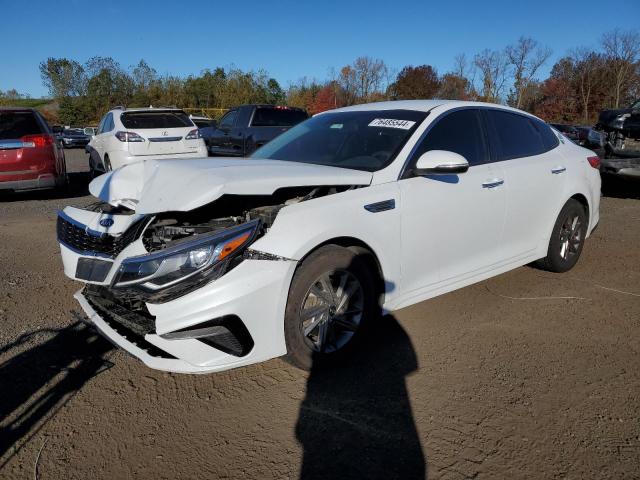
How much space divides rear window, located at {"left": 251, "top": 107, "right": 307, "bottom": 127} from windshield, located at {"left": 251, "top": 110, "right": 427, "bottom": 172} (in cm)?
792

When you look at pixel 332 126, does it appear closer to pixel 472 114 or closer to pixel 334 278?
pixel 472 114

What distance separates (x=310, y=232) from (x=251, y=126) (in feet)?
31.7

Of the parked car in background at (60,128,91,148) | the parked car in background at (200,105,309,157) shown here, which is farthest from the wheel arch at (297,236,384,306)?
the parked car in background at (60,128,91,148)

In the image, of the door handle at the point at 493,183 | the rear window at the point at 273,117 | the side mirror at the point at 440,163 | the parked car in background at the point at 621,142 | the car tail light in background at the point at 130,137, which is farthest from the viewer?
the rear window at the point at 273,117

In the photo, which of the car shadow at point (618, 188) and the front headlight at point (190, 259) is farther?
the car shadow at point (618, 188)

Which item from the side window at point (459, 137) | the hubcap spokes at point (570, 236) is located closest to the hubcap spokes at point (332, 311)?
the side window at point (459, 137)

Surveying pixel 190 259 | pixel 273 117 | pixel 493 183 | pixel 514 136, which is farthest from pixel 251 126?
pixel 190 259

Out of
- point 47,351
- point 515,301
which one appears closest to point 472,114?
point 515,301

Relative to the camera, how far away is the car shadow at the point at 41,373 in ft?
8.55

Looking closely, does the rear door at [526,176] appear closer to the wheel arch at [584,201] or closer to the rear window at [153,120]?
the wheel arch at [584,201]

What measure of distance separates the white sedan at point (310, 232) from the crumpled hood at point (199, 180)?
0.04 feet

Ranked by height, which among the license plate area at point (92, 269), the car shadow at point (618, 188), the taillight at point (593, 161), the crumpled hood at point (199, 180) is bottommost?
the car shadow at point (618, 188)

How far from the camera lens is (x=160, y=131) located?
1038 cm

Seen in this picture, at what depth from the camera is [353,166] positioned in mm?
3582
